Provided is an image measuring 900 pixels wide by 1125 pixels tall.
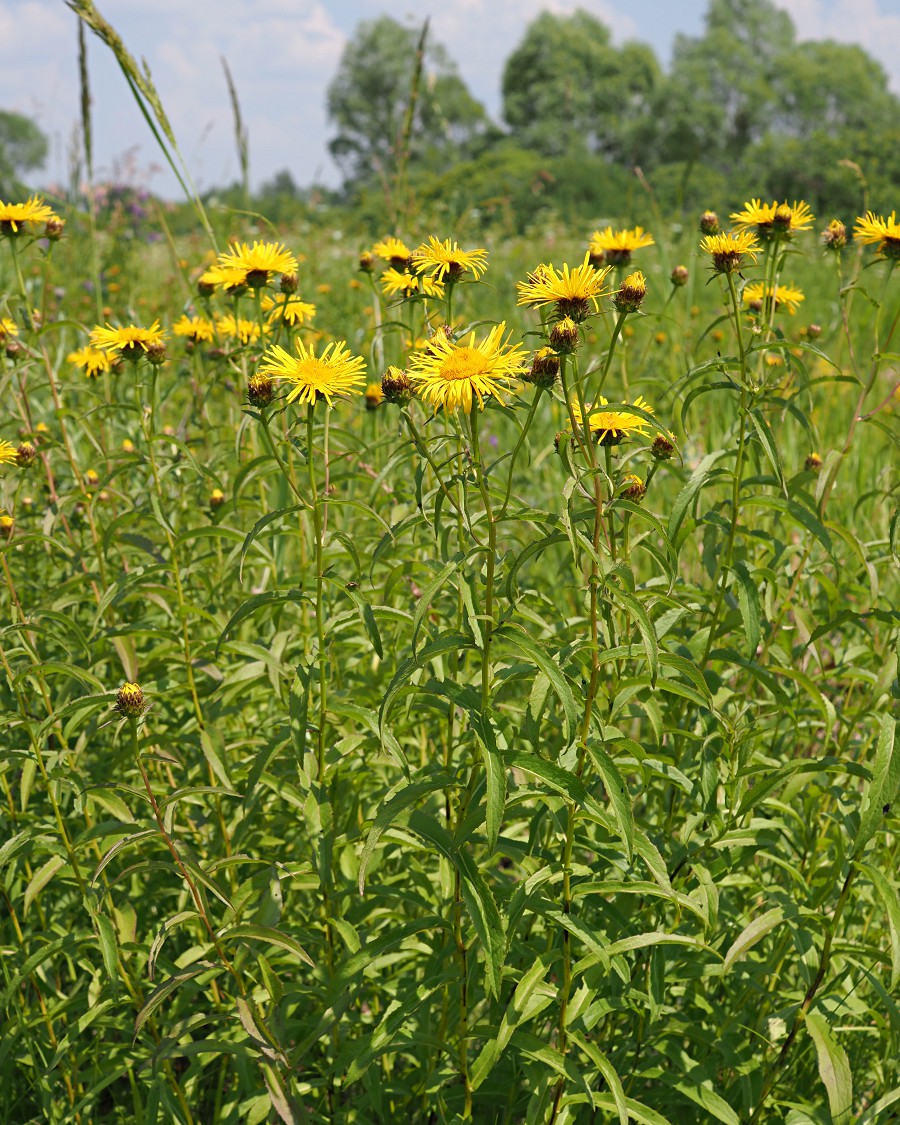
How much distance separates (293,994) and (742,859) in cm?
83

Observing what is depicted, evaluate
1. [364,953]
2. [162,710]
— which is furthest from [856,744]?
[162,710]

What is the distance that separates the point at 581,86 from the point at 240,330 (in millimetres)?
54695

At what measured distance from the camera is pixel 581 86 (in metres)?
50.3

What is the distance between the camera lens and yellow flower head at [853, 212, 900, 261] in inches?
68.9

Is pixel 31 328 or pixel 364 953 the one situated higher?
pixel 31 328

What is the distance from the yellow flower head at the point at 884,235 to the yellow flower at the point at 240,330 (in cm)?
128

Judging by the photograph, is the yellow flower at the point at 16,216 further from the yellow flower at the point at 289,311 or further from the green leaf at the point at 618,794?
the green leaf at the point at 618,794

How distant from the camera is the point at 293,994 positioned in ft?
5.13

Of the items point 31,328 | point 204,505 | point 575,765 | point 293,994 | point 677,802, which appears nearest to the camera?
point 575,765

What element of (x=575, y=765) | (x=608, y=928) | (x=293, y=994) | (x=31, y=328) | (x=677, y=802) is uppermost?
(x=31, y=328)

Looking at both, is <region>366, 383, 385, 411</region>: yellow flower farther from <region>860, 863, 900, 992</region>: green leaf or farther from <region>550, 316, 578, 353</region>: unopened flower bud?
<region>860, 863, 900, 992</region>: green leaf

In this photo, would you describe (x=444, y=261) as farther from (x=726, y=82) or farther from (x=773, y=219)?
(x=726, y=82)

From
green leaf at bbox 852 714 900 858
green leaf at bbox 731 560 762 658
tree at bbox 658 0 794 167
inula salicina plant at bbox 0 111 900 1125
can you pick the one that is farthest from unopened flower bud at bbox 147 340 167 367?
tree at bbox 658 0 794 167

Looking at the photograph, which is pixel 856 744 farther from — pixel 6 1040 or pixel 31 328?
pixel 31 328
